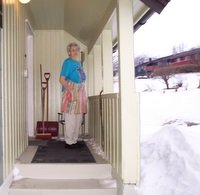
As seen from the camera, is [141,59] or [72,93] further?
[72,93]

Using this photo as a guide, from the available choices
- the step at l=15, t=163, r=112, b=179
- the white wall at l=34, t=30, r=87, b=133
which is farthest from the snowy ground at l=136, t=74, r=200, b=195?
the white wall at l=34, t=30, r=87, b=133

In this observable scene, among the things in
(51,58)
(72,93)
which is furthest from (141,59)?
(51,58)

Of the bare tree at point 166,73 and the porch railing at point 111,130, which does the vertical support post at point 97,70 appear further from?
the bare tree at point 166,73

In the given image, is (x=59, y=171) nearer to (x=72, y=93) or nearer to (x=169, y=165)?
(x=72, y=93)

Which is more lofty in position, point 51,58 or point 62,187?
point 51,58

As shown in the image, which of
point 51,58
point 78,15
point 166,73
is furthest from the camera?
point 51,58

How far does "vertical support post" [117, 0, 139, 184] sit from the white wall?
374 centimetres

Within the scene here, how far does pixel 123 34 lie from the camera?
11.0 feet

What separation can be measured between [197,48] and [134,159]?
147cm

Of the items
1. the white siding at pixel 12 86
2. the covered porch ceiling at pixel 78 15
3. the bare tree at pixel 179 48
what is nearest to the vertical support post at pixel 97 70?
the covered porch ceiling at pixel 78 15

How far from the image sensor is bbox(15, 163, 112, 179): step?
380cm

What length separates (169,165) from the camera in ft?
15.1

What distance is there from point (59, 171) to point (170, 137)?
1.77 meters

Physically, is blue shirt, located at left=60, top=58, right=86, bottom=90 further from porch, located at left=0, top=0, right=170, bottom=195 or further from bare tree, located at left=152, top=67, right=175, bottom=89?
bare tree, located at left=152, top=67, right=175, bottom=89
